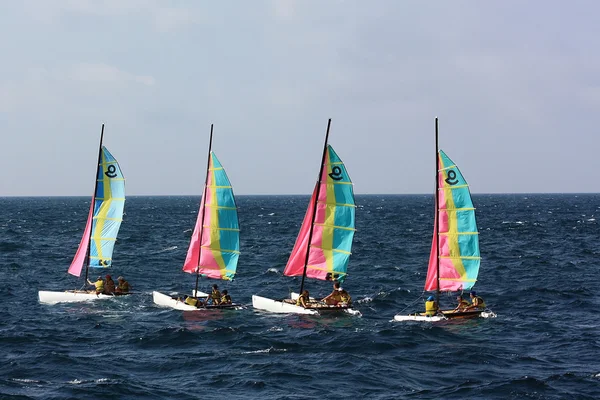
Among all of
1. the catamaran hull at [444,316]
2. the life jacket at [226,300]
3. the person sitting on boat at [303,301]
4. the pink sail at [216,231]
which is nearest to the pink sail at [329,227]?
the person sitting on boat at [303,301]

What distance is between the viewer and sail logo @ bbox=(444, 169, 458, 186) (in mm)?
39750

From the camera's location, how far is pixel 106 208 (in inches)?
1864

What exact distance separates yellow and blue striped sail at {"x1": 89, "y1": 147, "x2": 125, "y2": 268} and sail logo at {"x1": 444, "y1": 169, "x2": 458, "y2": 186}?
65.9ft

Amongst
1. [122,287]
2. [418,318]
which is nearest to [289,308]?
[418,318]

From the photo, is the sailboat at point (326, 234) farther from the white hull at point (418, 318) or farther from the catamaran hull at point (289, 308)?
the white hull at point (418, 318)

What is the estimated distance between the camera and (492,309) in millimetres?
44375

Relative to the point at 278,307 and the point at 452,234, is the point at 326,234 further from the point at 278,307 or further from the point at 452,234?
the point at 452,234

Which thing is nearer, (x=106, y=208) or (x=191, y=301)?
(x=191, y=301)

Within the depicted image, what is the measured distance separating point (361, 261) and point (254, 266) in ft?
35.2

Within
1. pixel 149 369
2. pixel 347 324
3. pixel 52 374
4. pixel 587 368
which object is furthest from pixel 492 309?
pixel 52 374

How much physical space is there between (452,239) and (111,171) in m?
21.5

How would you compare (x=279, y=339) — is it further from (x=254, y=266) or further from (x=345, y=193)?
(x=254, y=266)

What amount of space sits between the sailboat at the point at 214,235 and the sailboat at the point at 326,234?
310 cm

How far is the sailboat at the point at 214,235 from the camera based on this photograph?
43.8 m
